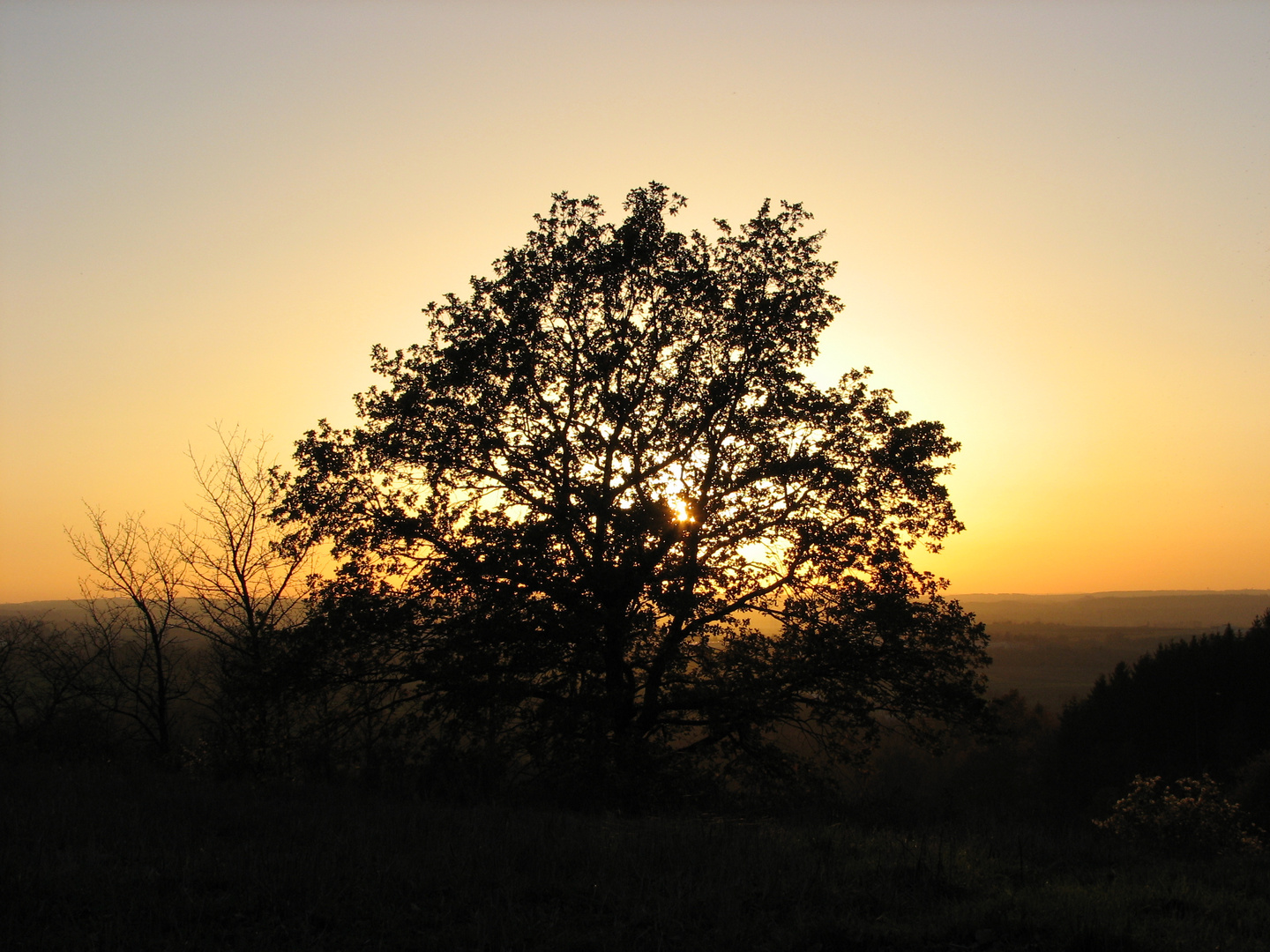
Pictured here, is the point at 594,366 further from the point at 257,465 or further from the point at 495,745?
the point at 257,465

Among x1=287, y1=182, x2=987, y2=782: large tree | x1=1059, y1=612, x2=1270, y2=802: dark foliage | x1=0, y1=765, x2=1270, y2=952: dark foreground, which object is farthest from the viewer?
x1=1059, y1=612, x2=1270, y2=802: dark foliage

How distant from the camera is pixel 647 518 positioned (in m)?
12.7

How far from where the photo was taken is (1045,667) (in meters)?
157

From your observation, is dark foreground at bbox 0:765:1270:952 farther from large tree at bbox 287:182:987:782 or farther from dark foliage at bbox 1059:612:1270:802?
dark foliage at bbox 1059:612:1270:802

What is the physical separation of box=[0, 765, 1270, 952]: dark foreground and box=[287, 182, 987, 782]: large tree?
5270mm

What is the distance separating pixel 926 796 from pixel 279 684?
10.7 meters

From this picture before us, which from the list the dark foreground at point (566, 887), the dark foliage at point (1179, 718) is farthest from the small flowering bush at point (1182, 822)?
the dark foliage at point (1179, 718)

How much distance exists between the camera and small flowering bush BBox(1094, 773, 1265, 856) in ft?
28.2

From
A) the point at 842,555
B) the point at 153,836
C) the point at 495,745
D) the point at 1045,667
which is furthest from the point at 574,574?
the point at 1045,667

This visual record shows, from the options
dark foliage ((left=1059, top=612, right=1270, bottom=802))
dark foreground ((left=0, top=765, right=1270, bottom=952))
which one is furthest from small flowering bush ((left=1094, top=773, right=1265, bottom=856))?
dark foliage ((left=1059, top=612, right=1270, bottom=802))

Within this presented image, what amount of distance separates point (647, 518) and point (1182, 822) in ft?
47.1

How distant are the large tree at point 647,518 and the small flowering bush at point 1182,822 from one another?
379 cm

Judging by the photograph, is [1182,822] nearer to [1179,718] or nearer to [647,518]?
[647,518]

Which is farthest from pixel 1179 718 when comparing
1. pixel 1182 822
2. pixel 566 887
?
pixel 566 887
